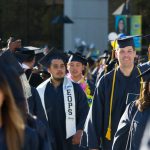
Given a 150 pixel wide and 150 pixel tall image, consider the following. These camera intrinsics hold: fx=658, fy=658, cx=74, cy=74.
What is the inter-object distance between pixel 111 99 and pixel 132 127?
2.61m

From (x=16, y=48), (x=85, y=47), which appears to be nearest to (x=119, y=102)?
(x=16, y=48)

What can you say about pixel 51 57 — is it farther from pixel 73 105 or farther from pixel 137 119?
pixel 137 119

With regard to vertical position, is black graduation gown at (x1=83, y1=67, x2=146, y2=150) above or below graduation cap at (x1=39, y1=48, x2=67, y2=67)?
below

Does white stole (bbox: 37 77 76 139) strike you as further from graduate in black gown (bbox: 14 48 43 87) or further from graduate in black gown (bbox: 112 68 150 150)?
graduate in black gown (bbox: 112 68 150 150)

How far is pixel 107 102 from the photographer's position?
805cm

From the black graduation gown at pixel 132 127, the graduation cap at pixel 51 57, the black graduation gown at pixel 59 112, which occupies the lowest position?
the black graduation gown at pixel 59 112

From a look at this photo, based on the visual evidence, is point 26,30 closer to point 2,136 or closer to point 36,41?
point 36,41

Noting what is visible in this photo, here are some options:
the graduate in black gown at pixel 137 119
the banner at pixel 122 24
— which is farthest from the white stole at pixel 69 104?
the banner at pixel 122 24

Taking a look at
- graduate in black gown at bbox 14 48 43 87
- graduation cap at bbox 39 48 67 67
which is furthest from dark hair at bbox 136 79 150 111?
graduate in black gown at bbox 14 48 43 87

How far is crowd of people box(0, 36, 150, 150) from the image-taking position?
12.6 ft

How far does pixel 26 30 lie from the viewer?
3262cm

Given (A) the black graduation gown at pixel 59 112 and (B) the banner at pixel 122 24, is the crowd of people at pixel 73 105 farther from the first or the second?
(B) the banner at pixel 122 24

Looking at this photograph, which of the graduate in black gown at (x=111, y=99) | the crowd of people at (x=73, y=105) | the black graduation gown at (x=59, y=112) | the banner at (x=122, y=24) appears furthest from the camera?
the banner at (x=122, y=24)

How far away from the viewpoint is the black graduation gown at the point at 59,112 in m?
9.16
